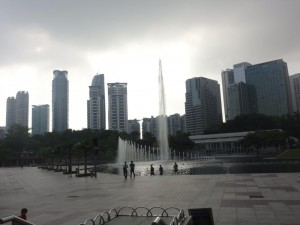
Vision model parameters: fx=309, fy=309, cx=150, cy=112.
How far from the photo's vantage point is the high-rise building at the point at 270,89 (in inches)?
7215

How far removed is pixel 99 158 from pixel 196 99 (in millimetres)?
100960

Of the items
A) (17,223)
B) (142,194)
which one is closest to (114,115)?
(142,194)

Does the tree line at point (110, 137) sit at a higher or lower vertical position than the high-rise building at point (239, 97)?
lower

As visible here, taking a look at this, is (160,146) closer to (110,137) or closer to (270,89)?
(110,137)

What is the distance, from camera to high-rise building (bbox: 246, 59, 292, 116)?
183m

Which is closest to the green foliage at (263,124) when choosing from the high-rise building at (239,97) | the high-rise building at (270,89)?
the high-rise building at (270,89)

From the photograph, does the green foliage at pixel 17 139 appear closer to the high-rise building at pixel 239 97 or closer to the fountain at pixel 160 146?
the fountain at pixel 160 146

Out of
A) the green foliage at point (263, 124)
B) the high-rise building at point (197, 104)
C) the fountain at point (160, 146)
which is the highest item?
the high-rise building at point (197, 104)

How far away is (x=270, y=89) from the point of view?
7298 inches

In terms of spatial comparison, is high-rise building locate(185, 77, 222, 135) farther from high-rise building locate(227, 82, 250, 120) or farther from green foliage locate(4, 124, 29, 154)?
green foliage locate(4, 124, 29, 154)

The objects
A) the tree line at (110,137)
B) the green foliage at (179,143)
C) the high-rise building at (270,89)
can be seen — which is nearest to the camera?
the tree line at (110,137)

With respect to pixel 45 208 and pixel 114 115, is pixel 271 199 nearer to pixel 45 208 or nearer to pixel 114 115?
pixel 45 208

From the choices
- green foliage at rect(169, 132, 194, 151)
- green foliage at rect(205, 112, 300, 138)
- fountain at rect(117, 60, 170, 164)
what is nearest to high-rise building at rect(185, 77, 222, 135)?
green foliage at rect(205, 112, 300, 138)

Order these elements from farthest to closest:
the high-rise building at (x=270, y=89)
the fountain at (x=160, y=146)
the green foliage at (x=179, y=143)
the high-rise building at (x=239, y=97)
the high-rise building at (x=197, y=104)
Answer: the high-rise building at (x=197, y=104)
the high-rise building at (x=239, y=97)
the high-rise building at (x=270, y=89)
the green foliage at (x=179, y=143)
the fountain at (x=160, y=146)
